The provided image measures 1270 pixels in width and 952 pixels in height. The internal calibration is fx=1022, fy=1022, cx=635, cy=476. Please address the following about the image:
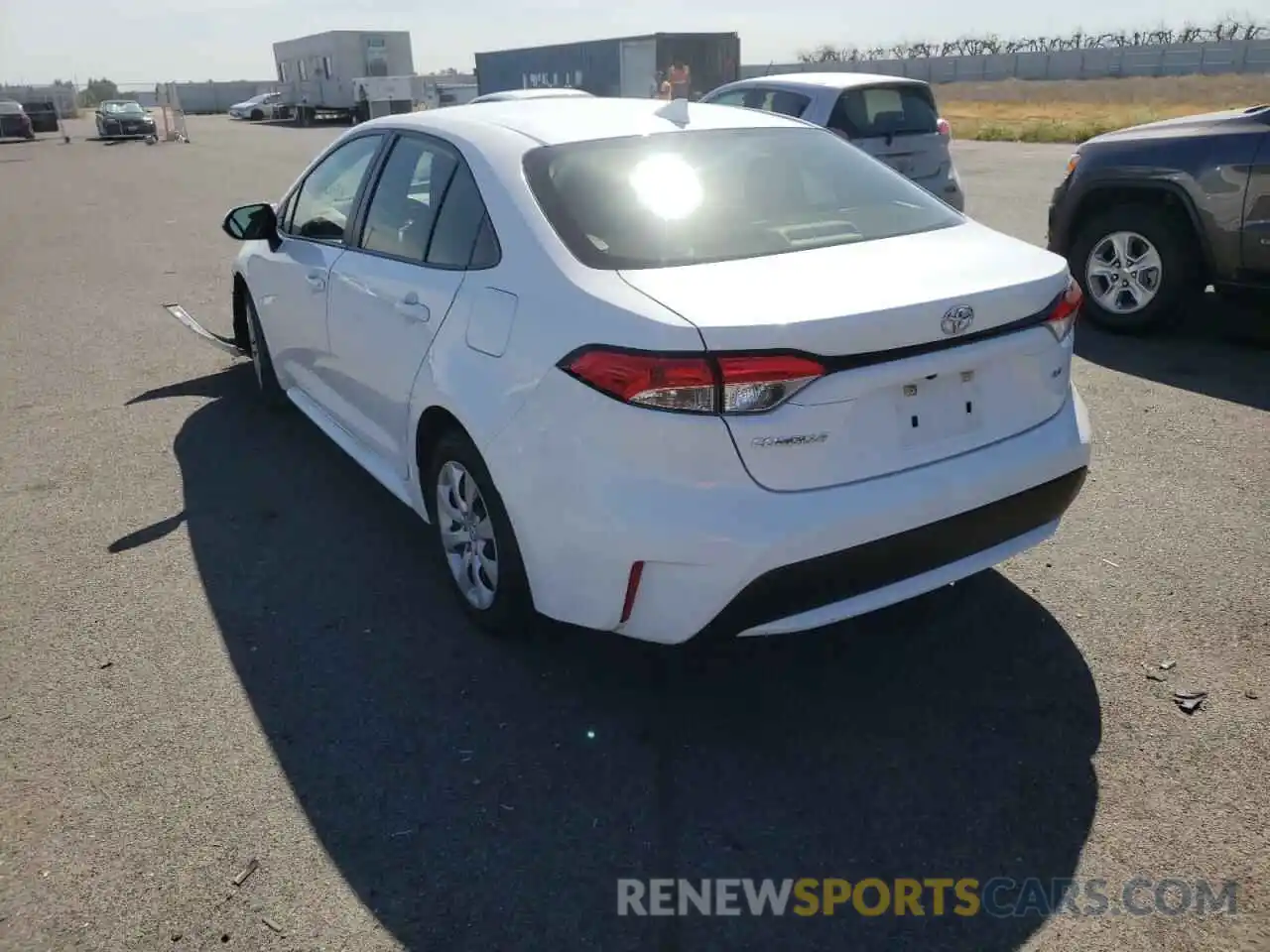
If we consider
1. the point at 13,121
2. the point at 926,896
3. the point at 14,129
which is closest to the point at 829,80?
the point at 926,896

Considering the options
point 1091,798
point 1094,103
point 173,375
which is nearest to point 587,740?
point 1091,798

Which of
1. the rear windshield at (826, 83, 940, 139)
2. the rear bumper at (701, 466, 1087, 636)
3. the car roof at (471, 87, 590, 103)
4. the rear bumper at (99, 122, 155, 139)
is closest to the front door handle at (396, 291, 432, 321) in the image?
the car roof at (471, 87, 590, 103)

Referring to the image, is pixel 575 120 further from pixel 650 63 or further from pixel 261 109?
pixel 261 109

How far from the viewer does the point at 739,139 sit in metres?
3.60

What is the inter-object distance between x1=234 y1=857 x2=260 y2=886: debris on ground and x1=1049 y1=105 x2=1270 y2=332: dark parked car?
6152 mm

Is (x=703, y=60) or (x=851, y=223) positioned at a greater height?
(x=703, y=60)

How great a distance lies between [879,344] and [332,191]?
295cm

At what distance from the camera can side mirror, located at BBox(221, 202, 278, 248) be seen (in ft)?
→ 16.2

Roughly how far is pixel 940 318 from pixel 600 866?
1.64 m

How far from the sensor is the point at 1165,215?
6574mm

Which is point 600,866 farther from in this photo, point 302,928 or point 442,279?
point 442,279

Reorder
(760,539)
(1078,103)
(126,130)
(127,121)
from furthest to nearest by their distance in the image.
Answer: (1078,103)
(126,130)
(127,121)
(760,539)

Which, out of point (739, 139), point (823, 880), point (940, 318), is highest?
point (739, 139)

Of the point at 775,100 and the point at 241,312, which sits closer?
the point at 241,312
